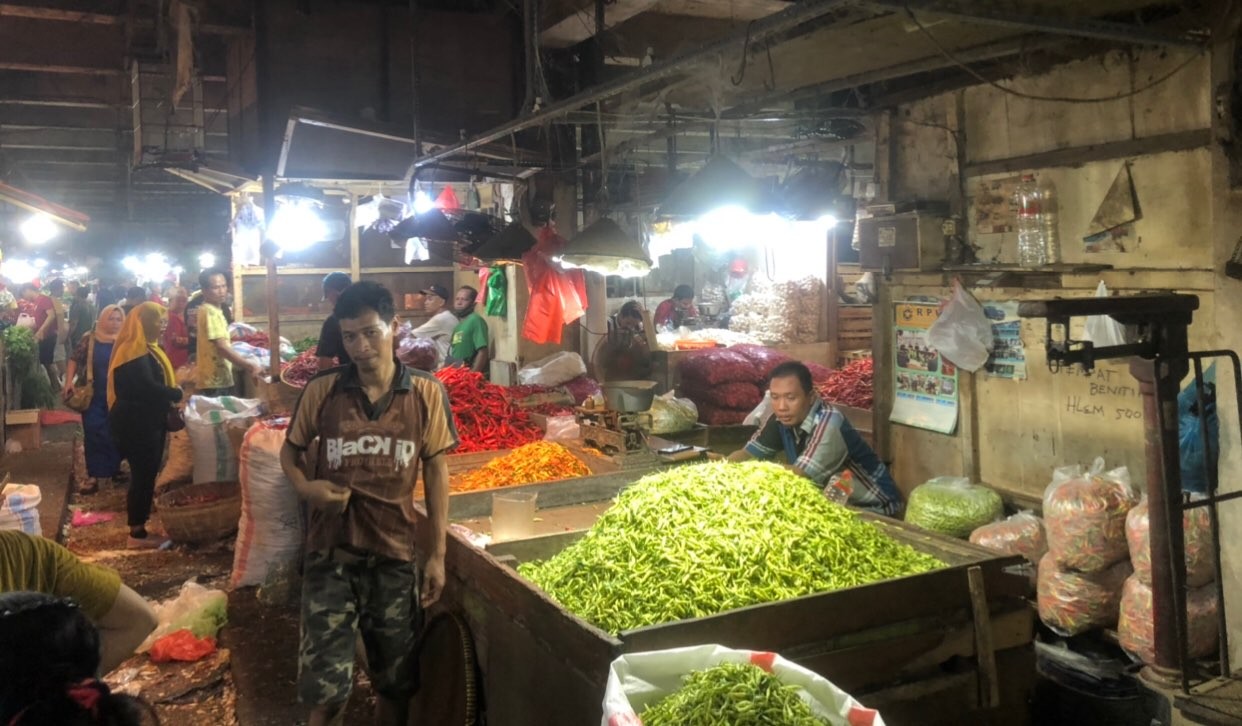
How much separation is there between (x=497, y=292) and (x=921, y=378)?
5558 mm

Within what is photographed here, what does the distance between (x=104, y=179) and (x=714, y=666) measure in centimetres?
2466

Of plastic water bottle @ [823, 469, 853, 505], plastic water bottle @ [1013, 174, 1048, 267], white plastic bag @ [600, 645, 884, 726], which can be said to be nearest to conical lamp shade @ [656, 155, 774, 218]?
plastic water bottle @ [1013, 174, 1048, 267]


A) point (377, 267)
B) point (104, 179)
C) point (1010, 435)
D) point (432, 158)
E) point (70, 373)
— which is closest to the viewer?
point (1010, 435)

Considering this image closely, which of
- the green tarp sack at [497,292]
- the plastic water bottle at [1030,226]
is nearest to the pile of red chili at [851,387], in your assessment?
the plastic water bottle at [1030,226]

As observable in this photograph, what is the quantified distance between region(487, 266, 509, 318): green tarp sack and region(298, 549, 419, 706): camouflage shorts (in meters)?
6.57

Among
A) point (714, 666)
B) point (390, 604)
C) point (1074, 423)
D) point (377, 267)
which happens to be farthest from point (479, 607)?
point (377, 267)

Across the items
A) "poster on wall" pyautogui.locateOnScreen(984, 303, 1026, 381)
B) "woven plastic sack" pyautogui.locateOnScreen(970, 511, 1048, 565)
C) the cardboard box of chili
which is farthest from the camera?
"poster on wall" pyautogui.locateOnScreen(984, 303, 1026, 381)

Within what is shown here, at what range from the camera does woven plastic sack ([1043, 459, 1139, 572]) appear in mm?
4793

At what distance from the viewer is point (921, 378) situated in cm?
662

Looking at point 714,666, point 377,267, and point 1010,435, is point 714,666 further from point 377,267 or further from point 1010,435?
point 377,267

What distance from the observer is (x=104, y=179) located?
2255cm

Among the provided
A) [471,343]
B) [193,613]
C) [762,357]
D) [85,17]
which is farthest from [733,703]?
[85,17]

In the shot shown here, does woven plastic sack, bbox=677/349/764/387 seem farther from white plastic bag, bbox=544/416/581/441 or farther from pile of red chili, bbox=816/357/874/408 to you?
white plastic bag, bbox=544/416/581/441

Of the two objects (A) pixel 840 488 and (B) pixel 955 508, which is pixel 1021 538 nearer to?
(B) pixel 955 508
